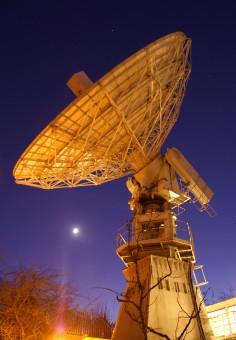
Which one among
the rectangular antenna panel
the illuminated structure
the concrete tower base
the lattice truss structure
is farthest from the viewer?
the rectangular antenna panel

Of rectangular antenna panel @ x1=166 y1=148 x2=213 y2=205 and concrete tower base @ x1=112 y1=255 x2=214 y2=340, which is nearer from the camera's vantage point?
concrete tower base @ x1=112 y1=255 x2=214 y2=340

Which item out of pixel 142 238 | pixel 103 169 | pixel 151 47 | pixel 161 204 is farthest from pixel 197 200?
pixel 151 47

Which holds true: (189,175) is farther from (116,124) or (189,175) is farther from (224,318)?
(224,318)

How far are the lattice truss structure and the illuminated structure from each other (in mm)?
9319

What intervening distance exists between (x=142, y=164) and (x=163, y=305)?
801cm

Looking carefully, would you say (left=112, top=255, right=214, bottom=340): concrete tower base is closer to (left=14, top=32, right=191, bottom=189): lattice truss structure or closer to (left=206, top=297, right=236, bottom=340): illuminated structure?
(left=206, top=297, right=236, bottom=340): illuminated structure

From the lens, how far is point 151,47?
17.8 metres

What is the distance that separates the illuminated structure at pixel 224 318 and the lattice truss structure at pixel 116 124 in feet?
30.6

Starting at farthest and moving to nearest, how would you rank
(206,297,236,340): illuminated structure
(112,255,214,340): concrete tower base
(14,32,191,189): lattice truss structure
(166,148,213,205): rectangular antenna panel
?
(166,148,213,205): rectangular antenna panel, (206,297,236,340): illuminated structure, (14,32,191,189): lattice truss structure, (112,255,214,340): concrete tower base

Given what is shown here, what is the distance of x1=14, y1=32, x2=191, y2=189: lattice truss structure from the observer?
17.6 metres

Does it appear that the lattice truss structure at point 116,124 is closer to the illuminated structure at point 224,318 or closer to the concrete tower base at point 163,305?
the concrete tower base at point 163,305

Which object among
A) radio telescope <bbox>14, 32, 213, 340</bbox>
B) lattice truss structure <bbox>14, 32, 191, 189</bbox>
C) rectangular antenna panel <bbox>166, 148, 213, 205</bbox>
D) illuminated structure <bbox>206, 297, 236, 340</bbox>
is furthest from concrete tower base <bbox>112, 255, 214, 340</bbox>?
lattice truss structure <bbox>14, 32, 191, 189</bbox>

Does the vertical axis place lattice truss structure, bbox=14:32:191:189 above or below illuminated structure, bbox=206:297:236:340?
above

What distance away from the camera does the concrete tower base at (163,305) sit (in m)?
16.5
